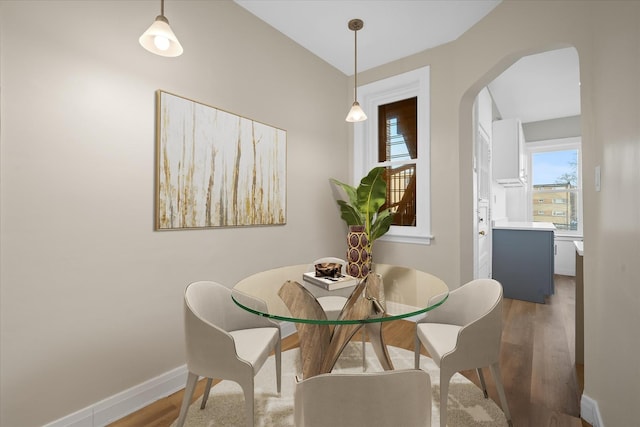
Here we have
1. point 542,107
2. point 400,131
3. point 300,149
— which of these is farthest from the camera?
point 542,107

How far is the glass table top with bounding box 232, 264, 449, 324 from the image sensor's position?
1.30m

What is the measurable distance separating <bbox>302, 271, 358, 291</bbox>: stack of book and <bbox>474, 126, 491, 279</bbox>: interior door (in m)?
2.21

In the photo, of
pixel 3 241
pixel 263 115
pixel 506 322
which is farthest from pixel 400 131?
pixel 3 241

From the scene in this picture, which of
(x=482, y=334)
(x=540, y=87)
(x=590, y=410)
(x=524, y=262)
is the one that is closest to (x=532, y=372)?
(x=590, y=410)

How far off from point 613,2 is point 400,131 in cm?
213

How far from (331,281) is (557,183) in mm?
6194

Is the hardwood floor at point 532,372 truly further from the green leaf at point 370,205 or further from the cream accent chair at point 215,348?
the green leaf at point 370,205

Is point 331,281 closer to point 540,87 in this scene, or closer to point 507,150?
point 507,150

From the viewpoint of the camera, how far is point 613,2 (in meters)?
1.40

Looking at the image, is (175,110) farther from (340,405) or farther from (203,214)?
(340,405)

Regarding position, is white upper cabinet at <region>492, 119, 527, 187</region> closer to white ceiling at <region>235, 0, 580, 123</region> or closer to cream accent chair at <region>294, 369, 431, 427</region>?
white ceiling at <region>235, 0, 580, 123</region>

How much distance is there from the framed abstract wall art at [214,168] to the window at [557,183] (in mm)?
5650

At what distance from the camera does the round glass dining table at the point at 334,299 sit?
135 cm

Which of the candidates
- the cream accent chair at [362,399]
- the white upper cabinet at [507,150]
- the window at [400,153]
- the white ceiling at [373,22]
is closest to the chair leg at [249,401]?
the cream accent chair at [362,399]
